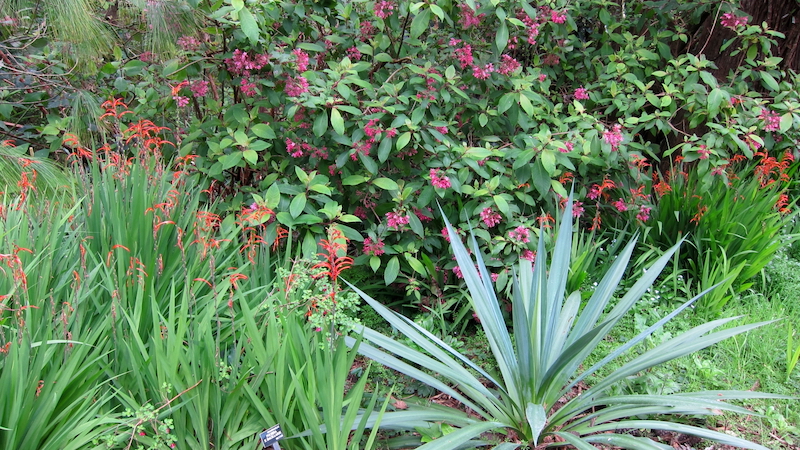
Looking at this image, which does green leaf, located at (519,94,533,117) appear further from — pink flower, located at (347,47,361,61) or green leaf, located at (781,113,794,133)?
green leaf, located at (781,113,794,133)

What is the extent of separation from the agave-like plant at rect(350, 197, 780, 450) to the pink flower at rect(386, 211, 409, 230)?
451mm

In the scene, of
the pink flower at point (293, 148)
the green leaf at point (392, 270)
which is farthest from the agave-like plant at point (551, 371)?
the pink flower at point (293, 148)

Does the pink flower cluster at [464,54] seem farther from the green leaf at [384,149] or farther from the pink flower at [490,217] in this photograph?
the pink flower at [490,217]

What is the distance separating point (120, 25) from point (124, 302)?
243cm

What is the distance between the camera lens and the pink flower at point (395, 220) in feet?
8.11

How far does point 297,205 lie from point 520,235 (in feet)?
3.23

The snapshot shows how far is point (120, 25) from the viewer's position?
3.48m

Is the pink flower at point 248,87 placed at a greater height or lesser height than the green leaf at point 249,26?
Answer: lesser

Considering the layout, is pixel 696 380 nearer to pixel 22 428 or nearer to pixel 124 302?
pixel 124 302

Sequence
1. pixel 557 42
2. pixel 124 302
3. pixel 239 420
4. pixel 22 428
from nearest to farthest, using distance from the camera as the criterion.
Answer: pixel 22 428
pixel 239 420
pixel 124 302
pixel 557 42

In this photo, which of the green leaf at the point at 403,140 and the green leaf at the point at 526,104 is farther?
the green leaf at the point at 526,104

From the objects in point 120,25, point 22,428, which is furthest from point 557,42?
point 22,428

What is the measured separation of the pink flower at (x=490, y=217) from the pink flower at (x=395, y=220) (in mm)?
349

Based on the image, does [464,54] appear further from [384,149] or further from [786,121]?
[786,121]
